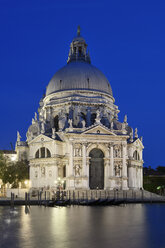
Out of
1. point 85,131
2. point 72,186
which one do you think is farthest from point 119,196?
point 85,131

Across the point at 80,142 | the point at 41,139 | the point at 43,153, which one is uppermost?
the point at 41,139

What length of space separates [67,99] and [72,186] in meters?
16.7

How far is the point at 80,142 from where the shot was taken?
190 ft

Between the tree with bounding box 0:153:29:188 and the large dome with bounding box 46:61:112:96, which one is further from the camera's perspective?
the large dome with bounding box 46:61:112:96

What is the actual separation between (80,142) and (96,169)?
501cm

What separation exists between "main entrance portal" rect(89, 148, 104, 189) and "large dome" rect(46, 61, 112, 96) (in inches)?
533

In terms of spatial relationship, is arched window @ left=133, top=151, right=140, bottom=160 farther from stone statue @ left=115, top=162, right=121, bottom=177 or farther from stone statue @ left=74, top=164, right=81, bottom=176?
stone statue @ left=74, top=164, right=81, bottom=176

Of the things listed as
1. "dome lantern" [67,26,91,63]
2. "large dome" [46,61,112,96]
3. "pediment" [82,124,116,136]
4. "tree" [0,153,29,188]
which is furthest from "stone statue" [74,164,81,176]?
"dome lantern" [67,26,91,63]

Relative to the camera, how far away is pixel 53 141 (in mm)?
60250

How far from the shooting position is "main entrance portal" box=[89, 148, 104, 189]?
59041mm

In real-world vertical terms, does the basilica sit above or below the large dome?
below

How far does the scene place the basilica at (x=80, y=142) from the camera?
5788cm

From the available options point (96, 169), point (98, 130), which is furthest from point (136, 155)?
point (98, 130)

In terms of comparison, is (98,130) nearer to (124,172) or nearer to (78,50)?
(124,172)
